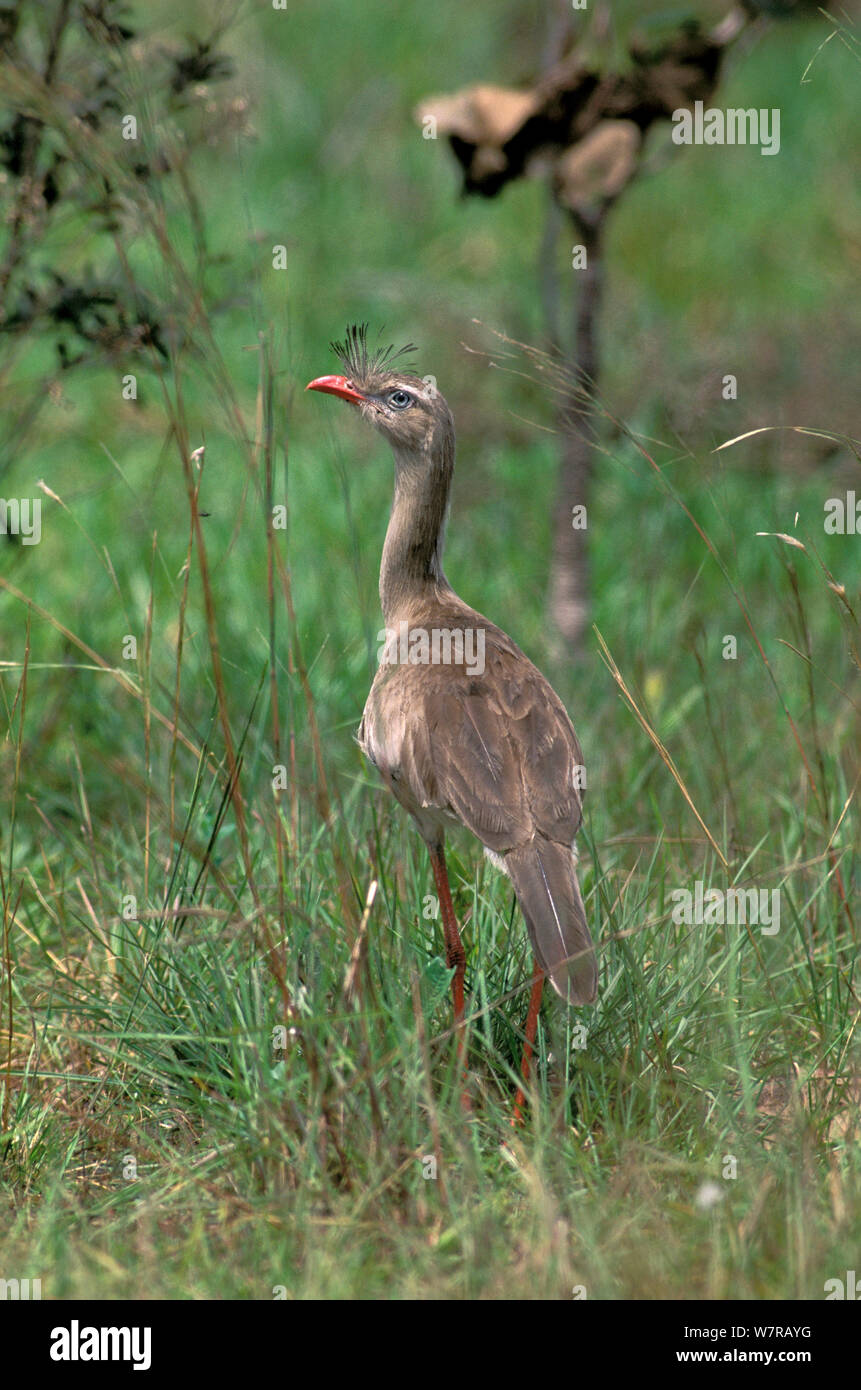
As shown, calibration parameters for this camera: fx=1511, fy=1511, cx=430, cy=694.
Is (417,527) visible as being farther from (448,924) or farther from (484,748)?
(448,924)

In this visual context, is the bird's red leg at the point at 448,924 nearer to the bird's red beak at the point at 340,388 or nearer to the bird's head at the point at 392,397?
the bird's head at the point at 392,397

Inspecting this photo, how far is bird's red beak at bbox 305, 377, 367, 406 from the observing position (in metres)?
3.28

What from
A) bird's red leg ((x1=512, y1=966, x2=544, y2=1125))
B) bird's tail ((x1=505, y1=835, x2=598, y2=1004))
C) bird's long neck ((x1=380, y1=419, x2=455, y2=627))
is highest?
bird's long neck ((x1=380, y1=419, x2=455, y2=627))

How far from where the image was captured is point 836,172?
8883 millimetres

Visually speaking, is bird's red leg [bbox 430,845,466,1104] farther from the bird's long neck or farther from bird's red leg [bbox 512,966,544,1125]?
the bird's long neck

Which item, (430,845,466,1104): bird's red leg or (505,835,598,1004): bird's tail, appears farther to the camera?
(430,845,466,1104): bird's red leg

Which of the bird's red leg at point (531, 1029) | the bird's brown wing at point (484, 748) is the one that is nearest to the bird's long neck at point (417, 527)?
the bird's brown wing at point (484, 748)

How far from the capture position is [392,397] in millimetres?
3270

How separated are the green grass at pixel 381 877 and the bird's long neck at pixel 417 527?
0.38 ft

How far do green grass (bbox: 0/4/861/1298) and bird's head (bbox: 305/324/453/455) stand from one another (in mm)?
198

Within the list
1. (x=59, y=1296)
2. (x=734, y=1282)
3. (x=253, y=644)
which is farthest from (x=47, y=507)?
(x=734, y=1282)

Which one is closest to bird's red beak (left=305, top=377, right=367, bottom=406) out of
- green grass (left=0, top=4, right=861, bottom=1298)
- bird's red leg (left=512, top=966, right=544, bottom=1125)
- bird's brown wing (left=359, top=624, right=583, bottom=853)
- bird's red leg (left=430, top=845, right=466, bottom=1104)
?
green grass (left=0, top=4, right=861, bottom=1298)

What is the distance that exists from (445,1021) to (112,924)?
0.84 metres

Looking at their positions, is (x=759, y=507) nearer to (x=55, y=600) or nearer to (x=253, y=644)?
(x=253, y=644)
